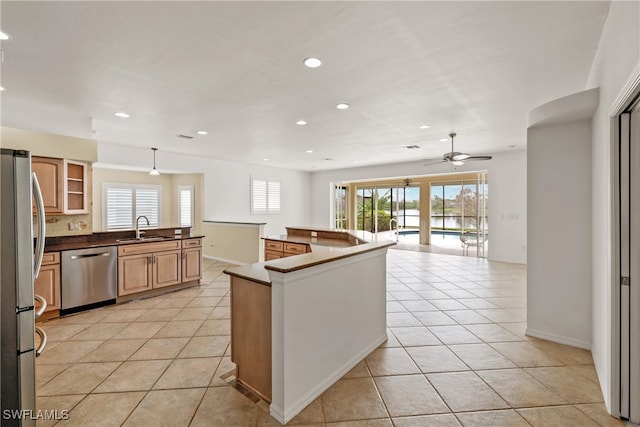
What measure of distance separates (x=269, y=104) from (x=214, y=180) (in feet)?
15.4

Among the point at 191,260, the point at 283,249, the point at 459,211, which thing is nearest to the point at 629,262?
the point at 283,249

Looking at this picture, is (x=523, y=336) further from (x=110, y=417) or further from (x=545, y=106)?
(x=110, y=417)

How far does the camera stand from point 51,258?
359 cm

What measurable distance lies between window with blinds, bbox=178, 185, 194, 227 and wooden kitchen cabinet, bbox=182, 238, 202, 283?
3034 millimetres

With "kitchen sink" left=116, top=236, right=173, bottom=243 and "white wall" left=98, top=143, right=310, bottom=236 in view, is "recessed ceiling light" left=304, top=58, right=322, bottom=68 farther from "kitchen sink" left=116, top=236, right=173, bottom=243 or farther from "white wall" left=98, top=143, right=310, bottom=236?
"white wall" left=98, top=143, right=310, bottom=236

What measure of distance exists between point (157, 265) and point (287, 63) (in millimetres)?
3728

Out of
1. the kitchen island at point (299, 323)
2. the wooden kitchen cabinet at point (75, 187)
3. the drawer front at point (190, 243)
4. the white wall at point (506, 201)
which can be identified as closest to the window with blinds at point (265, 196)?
the drawer front at point (190, 243)

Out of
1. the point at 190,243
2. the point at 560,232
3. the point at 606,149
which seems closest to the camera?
the point at 606,149

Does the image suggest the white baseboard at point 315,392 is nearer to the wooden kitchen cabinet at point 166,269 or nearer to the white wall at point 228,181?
the wooden kitchen cabinet at point 166,269

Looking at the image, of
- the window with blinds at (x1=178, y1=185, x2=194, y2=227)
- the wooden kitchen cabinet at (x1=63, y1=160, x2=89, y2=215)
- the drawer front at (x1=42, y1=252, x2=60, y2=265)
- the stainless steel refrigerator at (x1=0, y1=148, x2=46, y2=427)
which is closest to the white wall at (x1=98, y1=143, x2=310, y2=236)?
the window with blinds at (x1=178, y1=185, x2=194, y2=227)

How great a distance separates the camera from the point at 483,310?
3848mm

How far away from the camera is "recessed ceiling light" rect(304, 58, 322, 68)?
254cm

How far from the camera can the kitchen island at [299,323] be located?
1903mm

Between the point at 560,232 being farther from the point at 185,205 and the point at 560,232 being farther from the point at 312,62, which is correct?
the point at 185,205
